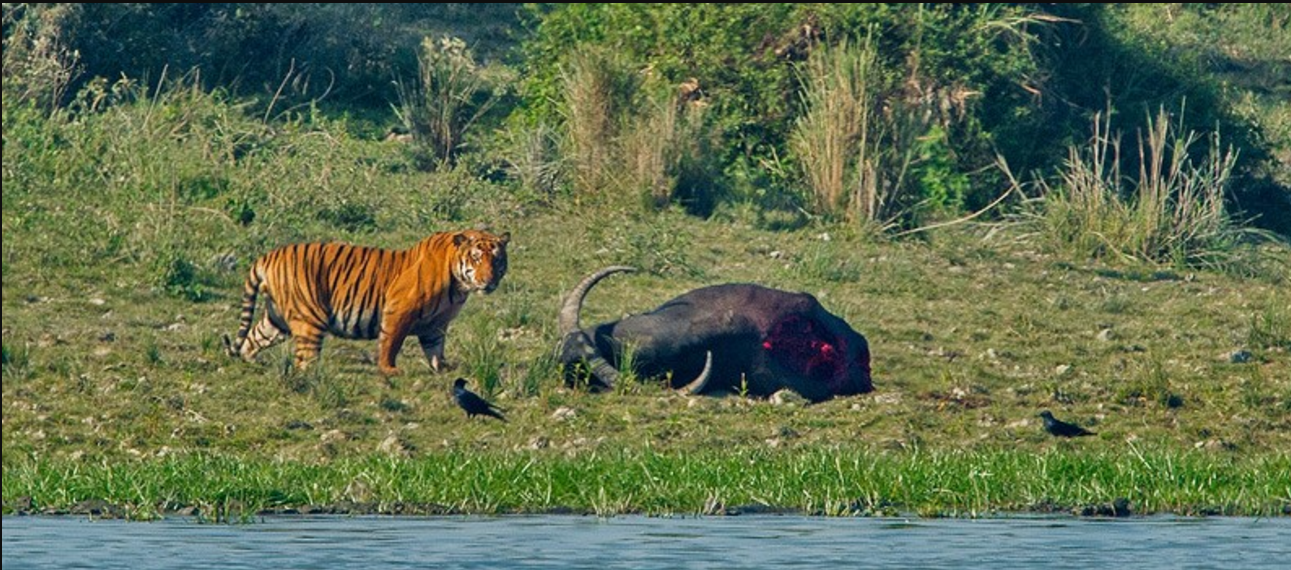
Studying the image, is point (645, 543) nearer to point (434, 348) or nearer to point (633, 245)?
point (434, 348)

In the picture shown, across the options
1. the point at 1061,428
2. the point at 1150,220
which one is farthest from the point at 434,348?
the point at 1150,220

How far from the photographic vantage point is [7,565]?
8.30 meters

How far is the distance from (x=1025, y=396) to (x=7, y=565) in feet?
21.5

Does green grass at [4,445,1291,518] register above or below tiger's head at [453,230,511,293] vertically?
below

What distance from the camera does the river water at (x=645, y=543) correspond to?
8.49 metres

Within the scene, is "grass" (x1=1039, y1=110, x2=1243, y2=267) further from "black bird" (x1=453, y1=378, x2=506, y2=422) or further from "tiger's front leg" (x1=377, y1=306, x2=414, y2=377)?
"black bird" (x1=453, y1=378, x2=506, y2=422)

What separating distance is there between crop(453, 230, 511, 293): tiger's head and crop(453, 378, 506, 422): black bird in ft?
4.52

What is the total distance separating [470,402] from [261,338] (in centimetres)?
226

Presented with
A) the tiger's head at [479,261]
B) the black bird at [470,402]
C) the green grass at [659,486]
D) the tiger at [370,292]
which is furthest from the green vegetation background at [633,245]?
the tiger's head at [479,261]

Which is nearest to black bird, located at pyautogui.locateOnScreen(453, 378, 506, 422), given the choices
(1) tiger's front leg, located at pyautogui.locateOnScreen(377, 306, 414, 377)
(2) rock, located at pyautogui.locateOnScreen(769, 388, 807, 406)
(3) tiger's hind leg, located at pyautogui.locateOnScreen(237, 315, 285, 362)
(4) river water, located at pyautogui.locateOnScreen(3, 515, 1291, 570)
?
(1) tiger's front leg, located at pyautogui.locateOnScreen(377, 306, 414, 377)

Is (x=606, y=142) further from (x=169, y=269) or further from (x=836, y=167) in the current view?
(x=169, y=269)

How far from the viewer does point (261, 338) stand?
14.1 m

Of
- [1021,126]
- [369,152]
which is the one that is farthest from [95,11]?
[1021,126]

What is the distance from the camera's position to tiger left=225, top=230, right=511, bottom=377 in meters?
13.8
